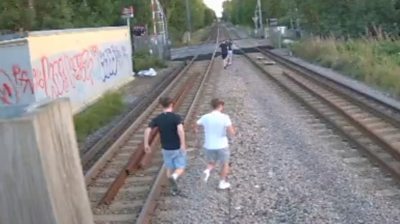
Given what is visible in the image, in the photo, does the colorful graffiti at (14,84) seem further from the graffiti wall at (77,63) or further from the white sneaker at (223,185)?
the white sneaker at (223,185)

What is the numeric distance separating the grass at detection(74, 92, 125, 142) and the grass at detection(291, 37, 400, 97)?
8.20 meters

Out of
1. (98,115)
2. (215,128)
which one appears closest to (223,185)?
(215,128)

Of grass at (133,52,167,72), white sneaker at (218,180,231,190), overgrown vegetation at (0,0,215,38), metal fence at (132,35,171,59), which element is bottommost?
grass at (133,52,167,72)

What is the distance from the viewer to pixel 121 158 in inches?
459

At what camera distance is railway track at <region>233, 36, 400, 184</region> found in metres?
10.6

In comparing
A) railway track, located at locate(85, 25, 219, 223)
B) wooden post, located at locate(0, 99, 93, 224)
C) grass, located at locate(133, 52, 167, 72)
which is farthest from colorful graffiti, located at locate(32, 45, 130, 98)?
wooden post, located at locate(0, 99, 93, 224)

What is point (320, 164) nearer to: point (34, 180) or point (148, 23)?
point (34, 180)

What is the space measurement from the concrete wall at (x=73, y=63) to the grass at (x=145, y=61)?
22.4ft

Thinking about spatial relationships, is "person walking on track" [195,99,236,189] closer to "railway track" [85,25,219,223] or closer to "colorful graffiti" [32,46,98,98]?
"railway track" [85,25,219,223]

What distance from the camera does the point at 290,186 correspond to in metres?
8.86

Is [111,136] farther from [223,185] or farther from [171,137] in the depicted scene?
[171,137]

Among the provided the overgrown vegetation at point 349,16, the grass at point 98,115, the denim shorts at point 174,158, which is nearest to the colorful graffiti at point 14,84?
the grass at point 98,115

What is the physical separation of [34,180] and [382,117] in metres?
11.4

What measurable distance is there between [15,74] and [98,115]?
282 centimetres
